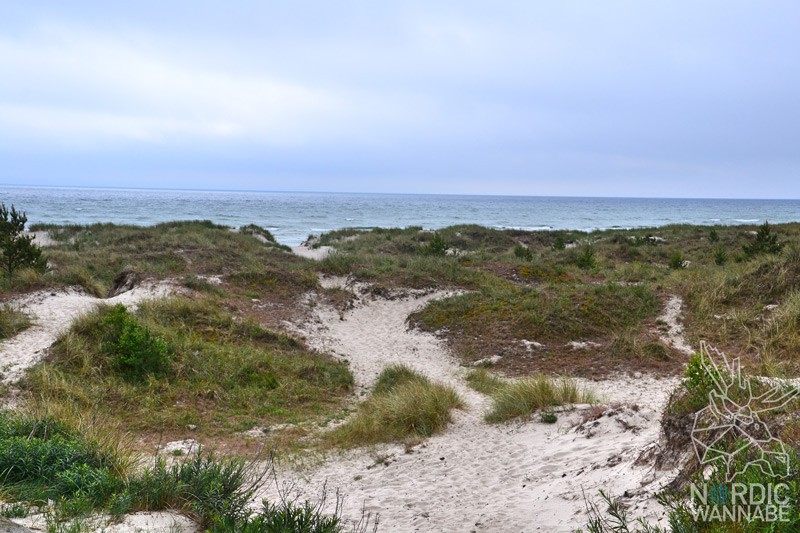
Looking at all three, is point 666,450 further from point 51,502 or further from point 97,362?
point 97,362

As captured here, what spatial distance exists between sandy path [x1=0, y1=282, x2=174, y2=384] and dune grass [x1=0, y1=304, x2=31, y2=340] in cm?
15

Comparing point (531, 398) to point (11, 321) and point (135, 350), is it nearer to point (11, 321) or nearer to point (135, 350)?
point (135, 350)

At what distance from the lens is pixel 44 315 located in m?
11.9

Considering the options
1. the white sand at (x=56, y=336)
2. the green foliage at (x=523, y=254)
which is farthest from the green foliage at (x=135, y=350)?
the green foliage at (x=523, y=254)

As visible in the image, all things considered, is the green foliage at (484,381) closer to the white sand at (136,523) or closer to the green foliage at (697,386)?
the green foliage at (697,386)

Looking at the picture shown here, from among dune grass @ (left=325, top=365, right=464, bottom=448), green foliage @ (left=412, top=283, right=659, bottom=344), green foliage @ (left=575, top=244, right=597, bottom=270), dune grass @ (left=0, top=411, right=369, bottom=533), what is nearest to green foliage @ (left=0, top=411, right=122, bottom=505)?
dune grass @ (left=0, top=411, right=369, bottom=533)

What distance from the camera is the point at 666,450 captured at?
16.3 ft

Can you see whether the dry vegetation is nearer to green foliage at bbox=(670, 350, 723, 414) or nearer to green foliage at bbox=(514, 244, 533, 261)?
green foliage at bbox=(670, 350, 723, 414)

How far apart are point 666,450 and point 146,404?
776 cm

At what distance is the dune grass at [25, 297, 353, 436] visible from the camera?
826 centimetres

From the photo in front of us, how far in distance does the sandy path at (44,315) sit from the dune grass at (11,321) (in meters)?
0.15

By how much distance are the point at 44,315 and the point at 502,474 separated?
36.9 feet

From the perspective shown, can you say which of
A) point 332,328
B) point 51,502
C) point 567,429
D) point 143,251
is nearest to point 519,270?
point 332,328

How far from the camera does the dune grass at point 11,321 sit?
1060 cm
